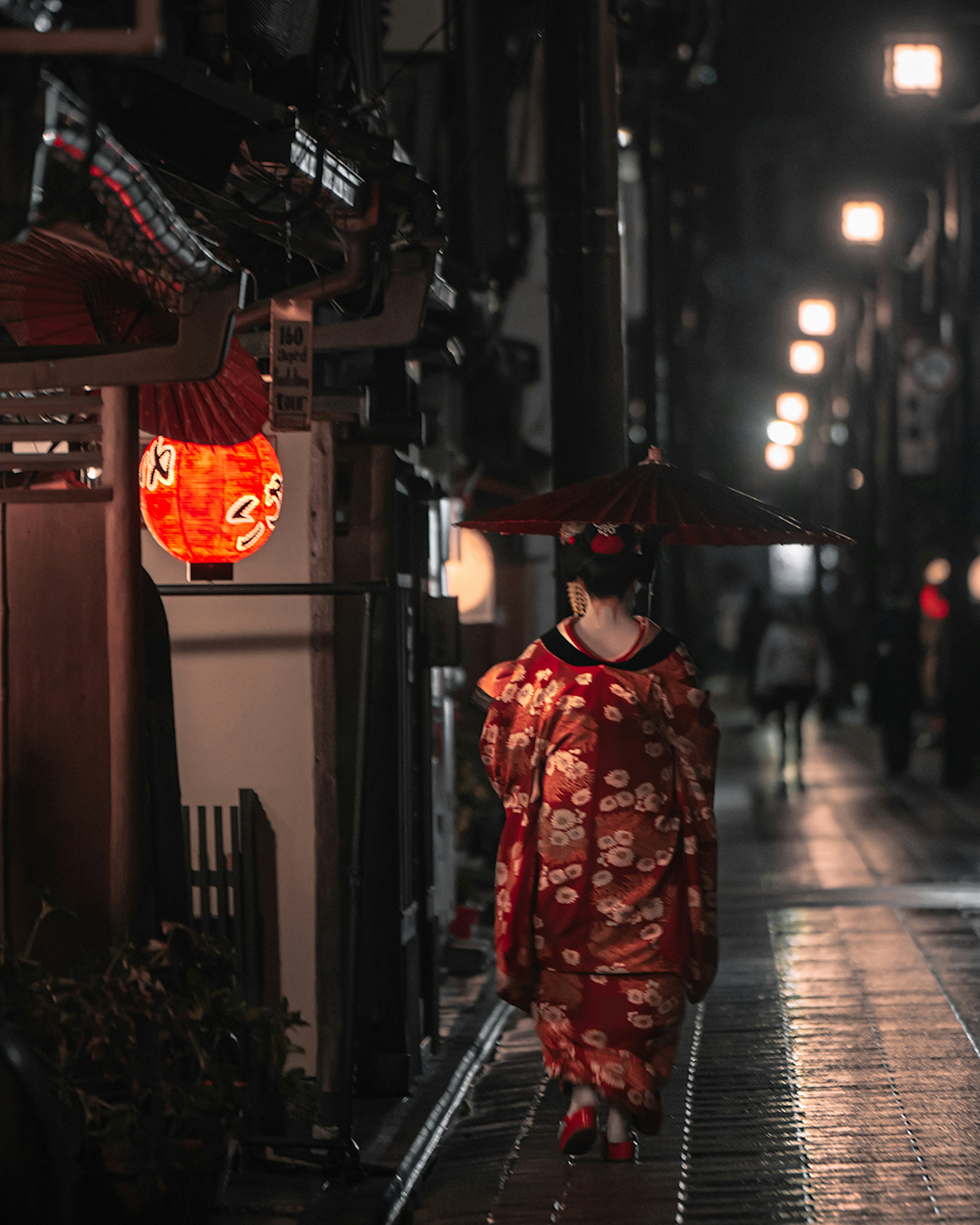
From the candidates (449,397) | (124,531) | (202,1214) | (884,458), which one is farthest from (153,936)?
(884,458)

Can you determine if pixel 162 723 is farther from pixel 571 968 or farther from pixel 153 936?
pixel 571 968

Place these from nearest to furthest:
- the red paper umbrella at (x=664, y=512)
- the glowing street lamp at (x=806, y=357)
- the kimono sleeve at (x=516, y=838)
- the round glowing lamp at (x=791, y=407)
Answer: the red paper umbrella at (x=664, y=512) < the kimono sleeve at (x=516, y=838) < the glowing street lamp at (x=806, y=357) < the round glowing lamp at (x=791, y=407)

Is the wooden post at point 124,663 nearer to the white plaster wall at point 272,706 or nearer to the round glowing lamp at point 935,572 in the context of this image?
the white plaster wall at point 272,706

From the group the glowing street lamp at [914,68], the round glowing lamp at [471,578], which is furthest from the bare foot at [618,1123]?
the glowing street lamp at [914,68]

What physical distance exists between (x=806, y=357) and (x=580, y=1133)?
33.0 m

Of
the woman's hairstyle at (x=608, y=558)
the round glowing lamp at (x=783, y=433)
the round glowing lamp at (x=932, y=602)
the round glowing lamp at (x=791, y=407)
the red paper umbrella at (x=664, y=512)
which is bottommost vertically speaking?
the round glowing lamp at (x=932, y=602)

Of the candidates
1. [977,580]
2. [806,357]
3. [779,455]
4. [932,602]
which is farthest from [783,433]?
[977,580]

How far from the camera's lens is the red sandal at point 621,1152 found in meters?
6.49

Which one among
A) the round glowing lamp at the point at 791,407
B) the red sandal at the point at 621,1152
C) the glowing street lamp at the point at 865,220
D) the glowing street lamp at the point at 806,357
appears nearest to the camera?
the red sandal at the point at 621,1152

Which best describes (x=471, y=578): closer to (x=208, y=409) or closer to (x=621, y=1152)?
(x=208, y=409)

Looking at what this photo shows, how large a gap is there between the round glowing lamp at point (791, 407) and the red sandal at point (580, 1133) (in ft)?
115

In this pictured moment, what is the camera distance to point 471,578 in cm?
1299

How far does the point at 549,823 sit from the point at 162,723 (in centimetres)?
176

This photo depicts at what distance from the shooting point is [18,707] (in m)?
5.83
